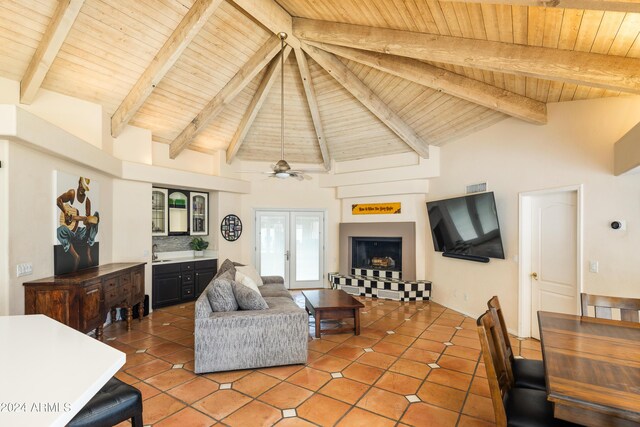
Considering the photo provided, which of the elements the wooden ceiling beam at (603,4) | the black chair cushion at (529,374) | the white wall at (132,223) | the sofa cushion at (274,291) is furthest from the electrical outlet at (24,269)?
the wooden ceiling beam at (603,4)

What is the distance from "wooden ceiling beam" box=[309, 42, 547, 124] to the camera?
3.74 meters

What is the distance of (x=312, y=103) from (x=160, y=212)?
3.55 m

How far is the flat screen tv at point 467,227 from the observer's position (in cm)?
449

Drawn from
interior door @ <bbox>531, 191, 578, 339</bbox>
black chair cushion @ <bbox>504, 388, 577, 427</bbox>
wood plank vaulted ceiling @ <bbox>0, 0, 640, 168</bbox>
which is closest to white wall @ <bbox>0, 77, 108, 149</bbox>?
wood plank vaulted ceiling @ <bbox>0, 0, 640, 168</bbox>

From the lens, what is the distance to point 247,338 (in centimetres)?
321

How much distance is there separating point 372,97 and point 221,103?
236 cm

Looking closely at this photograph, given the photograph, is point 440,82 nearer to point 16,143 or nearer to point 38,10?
point 38,10

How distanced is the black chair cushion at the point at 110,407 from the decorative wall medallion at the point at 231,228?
196 inches

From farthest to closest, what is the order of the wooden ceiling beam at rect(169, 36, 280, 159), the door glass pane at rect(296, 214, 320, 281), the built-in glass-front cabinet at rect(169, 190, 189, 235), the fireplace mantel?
the door glass pane at rect(296, 214, 320, 281) < the fireplace mantel < the built-in glass-front cabinet at rect(169, 190, 189, 235) < the wooden ceiling beam at rect(169, 36, 280, 159)

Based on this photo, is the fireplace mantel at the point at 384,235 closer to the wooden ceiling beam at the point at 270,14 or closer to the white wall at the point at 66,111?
the wooden ceiling beam at the point at 270,14

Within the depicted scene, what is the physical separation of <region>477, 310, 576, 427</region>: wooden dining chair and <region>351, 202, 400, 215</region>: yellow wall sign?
4601mm

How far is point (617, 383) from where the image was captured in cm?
147

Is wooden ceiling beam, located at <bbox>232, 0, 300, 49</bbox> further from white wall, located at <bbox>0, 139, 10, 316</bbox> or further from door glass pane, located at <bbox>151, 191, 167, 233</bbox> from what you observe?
door glass pane, located at <bbox>151, 191, 167, 233</bbox>

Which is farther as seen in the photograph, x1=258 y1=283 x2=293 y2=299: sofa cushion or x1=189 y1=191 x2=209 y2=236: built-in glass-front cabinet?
x1=189 y1=191 x2=209 y2=236: built-in glass-front cabinet
